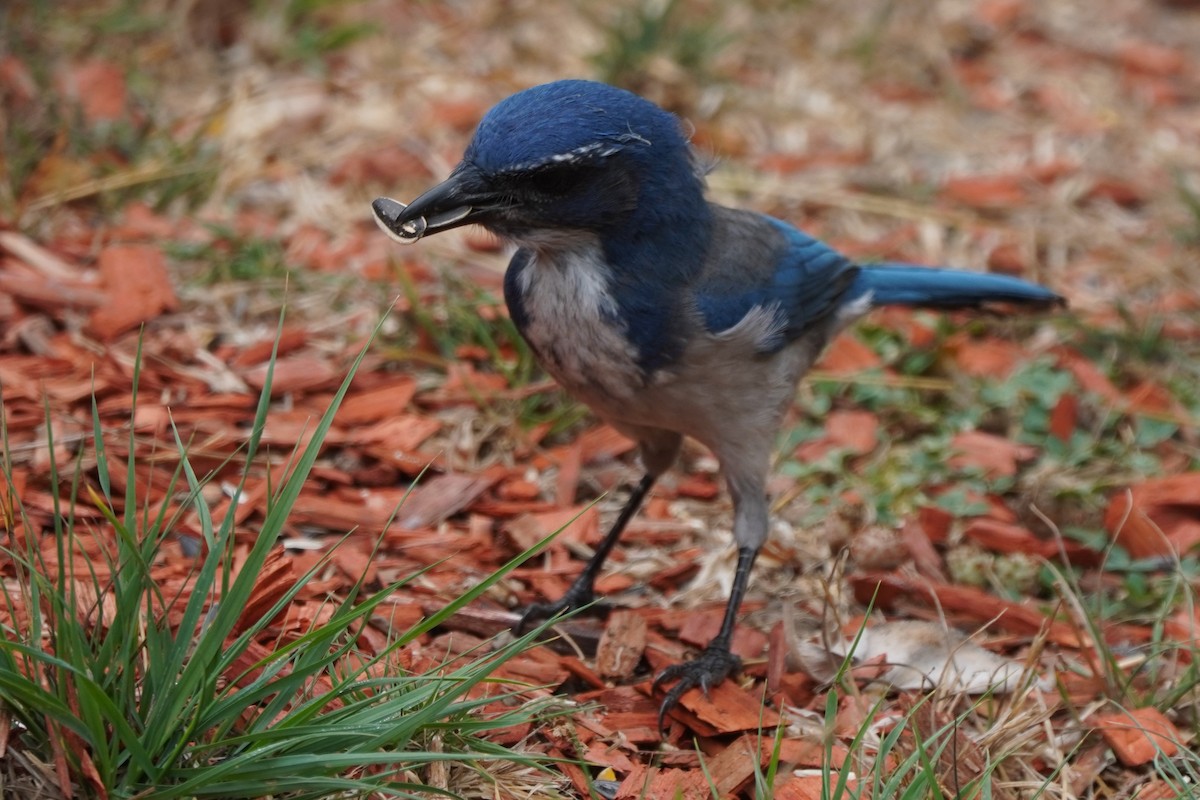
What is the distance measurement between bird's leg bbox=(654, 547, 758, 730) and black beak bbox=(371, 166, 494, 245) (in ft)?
4.26

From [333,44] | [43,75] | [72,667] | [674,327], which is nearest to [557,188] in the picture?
[674,327]

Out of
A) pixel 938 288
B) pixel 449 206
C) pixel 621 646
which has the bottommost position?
pixel 621 646

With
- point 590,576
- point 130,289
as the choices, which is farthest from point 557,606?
point 130,289

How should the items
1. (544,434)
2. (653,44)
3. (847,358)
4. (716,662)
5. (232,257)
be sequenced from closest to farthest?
(716,662) → (544,434) → (232,257) → (847,358) → (653,44)

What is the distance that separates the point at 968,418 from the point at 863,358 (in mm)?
503

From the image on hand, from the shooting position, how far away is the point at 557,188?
350cm

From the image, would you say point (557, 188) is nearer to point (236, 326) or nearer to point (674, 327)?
point (674, 327)

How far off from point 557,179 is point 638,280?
0.38m

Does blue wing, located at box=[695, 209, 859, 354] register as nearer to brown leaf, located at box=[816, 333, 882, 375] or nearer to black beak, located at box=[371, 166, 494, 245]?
black beak, located at box=[371, 166, 494, 245]

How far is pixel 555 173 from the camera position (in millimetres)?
3463

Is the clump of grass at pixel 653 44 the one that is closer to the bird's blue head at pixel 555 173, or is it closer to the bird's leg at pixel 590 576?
the bird's leg at pixel 590 576

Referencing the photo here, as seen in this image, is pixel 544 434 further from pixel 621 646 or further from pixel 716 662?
pixel 716 662

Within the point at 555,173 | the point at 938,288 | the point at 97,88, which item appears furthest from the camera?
the point at 97,88

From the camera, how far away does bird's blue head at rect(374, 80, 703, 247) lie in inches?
134
